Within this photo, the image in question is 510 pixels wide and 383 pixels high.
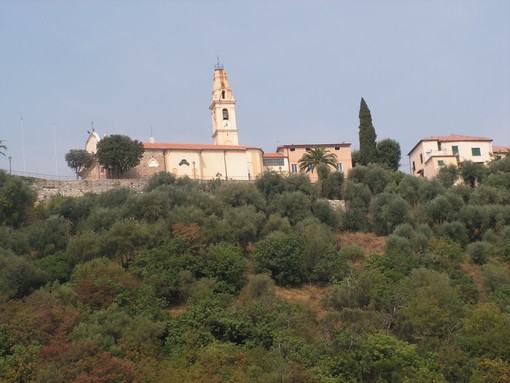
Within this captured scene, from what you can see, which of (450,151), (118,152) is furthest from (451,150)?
(118,152)

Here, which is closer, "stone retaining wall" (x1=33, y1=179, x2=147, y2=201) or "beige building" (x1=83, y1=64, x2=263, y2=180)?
"stone retaining wall" (x1=33, y1=179, x2=147, y2=201)

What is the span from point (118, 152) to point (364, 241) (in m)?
18.2

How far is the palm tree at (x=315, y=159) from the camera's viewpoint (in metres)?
60.7

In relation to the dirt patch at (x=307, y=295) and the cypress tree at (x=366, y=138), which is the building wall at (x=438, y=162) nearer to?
the cypress tree at (x=366, y=138)

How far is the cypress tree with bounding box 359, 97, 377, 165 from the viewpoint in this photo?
62156 mm

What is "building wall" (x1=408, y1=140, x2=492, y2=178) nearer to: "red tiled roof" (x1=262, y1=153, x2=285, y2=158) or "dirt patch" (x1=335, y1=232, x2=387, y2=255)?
"red tiled roof" (x1=262, y1=153, x2=285, y2=158)

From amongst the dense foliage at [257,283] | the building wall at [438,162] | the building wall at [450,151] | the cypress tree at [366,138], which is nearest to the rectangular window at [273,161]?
the cypress tree at [366,138]

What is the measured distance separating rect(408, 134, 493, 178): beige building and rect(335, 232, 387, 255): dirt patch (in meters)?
17.9

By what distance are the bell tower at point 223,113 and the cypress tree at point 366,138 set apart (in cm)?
1006

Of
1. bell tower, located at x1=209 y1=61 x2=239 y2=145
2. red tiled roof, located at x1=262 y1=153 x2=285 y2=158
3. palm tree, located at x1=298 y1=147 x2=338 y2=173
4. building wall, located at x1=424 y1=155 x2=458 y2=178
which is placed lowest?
building wall, located at x1=424 y1=155 x2=458 y2=178

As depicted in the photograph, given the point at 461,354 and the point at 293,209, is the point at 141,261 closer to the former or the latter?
the point at 293,209

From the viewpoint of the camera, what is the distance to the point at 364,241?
46500 mm

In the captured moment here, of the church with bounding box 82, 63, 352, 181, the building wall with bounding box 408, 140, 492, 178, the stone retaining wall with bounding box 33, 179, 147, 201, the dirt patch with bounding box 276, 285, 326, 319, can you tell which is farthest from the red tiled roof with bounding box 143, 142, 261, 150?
the dirt patch with bounding box 276, 285, 326, 319

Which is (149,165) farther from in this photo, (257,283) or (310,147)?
(257,283)
